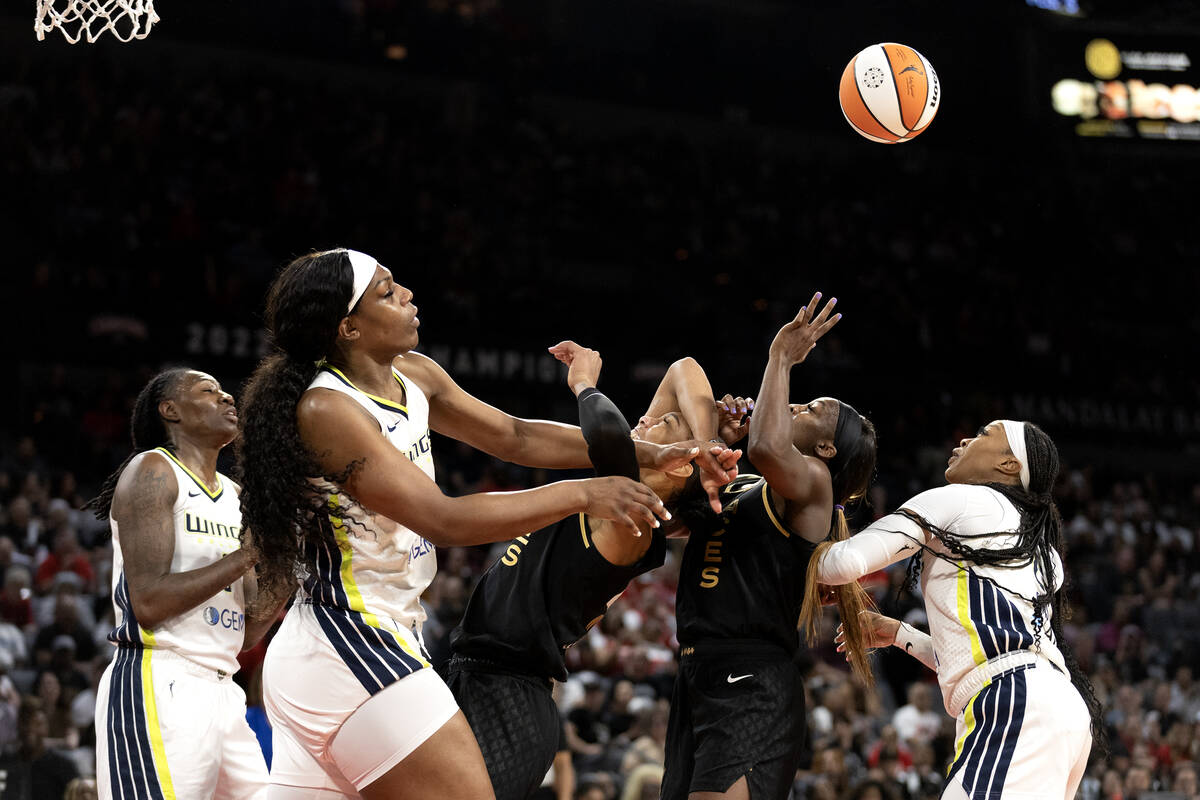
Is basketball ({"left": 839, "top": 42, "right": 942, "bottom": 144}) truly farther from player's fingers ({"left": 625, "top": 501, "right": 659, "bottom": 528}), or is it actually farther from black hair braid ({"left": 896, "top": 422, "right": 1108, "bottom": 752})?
player's fingers ({"left": 625, "top": 501, "right": 659, "bottom": 528})

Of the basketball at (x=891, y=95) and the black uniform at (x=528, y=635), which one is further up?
the basketball at (x=891, y=95)

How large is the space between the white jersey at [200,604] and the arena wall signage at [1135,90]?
19594 mm

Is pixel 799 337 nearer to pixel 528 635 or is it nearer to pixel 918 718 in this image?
pixel 528 635

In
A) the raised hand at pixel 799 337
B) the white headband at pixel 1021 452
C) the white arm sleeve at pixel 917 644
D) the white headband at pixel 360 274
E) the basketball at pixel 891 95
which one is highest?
the basketball at pixel 891 95

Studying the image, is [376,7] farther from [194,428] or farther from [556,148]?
[194,428]

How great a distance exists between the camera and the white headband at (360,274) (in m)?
3.53

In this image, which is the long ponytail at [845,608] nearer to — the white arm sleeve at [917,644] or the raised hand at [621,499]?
the white arm sleeve at [917,644]

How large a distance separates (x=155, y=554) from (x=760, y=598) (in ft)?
7.08

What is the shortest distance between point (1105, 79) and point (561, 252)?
993 centimetres

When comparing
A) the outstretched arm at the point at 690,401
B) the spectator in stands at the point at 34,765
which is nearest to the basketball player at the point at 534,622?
the outstretched arm at the point at 690,401

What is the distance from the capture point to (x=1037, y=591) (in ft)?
14.4

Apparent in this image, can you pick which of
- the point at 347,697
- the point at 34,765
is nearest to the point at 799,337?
the point at 347,697

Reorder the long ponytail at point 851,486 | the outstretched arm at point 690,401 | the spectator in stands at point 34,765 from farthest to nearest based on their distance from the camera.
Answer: the spectator in stands at point 34,765, the long ponytail at point 851,486, the outstretched arm at point 690,401

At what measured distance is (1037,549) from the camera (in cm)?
445
